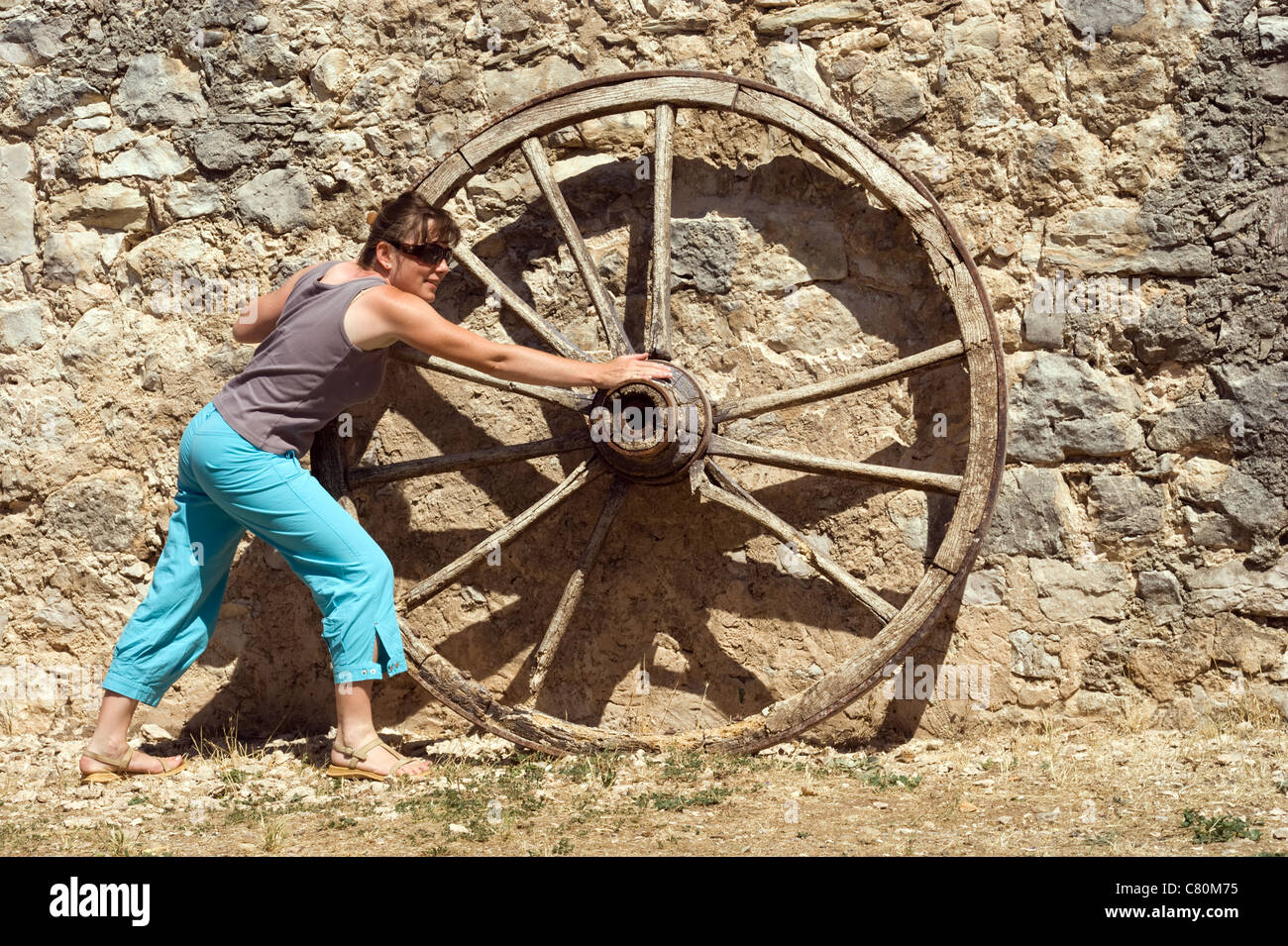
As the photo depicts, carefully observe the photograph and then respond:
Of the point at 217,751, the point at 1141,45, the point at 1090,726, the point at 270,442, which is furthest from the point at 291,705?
the point at 1141,45

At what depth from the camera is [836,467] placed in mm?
3393

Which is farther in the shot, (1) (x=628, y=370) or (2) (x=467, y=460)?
(2) (x=467, y=460)

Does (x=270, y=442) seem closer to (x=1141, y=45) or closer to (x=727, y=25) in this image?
(x=727, y=25)

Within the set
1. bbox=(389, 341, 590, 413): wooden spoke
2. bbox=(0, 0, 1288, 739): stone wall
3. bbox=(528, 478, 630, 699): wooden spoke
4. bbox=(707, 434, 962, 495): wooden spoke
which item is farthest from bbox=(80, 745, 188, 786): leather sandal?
bbox=(707, 434, 962, 495): wooden spoke

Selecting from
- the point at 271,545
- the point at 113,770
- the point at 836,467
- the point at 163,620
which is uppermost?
the point at 836,467

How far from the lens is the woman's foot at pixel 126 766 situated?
3.38m

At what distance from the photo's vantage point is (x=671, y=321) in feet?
11.8

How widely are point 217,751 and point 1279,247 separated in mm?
3193

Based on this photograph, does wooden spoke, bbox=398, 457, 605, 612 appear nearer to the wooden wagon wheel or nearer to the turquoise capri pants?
the wooden wagon wheel

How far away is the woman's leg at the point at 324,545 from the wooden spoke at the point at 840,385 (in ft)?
3.33

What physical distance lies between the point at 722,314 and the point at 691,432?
0.43 meters

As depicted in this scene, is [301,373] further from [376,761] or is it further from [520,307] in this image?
[376,761]

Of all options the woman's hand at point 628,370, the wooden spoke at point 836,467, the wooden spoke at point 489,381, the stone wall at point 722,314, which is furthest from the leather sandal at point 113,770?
the wooden spoke at point 836,467

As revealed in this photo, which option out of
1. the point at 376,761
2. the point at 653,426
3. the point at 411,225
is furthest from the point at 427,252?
the point at 376,761
